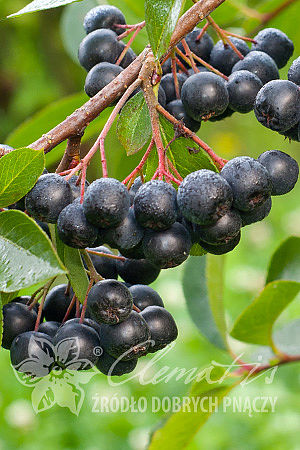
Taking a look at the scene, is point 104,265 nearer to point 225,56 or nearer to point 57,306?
point 57,306

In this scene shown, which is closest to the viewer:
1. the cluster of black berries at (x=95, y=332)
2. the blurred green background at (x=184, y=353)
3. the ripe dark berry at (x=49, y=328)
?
the cluster of black berries at (x=95, y=332)

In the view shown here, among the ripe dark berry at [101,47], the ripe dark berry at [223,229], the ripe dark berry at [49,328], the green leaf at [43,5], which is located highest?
the green leaf at [43,5]

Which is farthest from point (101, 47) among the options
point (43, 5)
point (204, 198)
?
point (204, 198)

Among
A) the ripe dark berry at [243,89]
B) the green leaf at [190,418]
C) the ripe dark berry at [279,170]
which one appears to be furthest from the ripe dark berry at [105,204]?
the green leaf at [190,418]

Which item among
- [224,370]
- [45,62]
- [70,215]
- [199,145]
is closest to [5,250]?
[70,215]

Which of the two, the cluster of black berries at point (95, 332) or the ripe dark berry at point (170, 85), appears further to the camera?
the ripe dark berry at point (170, 85)

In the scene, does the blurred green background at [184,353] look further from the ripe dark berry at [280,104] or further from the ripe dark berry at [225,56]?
the ripe dark berry at [280,104]

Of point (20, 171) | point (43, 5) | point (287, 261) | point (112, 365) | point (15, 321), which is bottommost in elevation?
point (287, 261)
